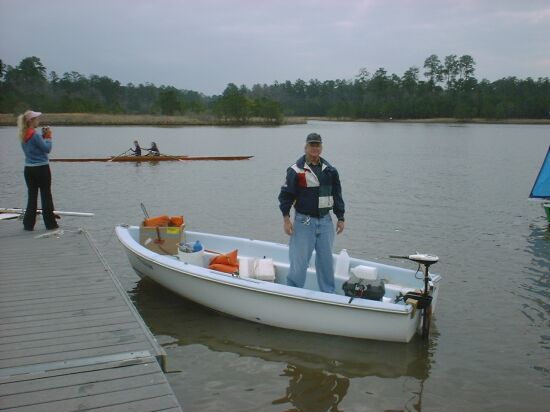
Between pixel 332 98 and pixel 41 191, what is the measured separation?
164 m

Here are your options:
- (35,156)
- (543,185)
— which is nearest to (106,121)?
(543,185)

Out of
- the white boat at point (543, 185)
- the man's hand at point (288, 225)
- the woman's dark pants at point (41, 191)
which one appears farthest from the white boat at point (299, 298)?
the white boat at point (543, 185)

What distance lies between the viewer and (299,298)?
6.64 meters

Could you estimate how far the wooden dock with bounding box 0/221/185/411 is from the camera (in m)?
3.84

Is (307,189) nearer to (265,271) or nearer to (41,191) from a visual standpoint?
(265,271)

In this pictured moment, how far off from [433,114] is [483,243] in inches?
4583

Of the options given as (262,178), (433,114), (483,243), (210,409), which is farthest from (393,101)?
(210,409)

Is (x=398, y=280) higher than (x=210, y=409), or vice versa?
(x=398, y=280)

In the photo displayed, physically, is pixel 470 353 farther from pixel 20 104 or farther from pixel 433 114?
pixel 433 114

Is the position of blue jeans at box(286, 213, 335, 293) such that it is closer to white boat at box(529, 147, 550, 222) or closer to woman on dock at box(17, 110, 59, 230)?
woman on dock at box(17, 110, 59, 230)

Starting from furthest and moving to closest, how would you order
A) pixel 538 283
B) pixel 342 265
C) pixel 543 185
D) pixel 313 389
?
pixel 543 185 → pixel 538 283 → pixel 342 265 → pixel 313 389

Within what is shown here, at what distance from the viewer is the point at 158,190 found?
67.5ft

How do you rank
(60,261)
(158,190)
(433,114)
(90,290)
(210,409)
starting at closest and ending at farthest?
(210,409) → (90,290) → (60,261) → (158,190) → (433,114)

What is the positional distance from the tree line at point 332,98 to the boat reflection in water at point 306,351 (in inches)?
3662
